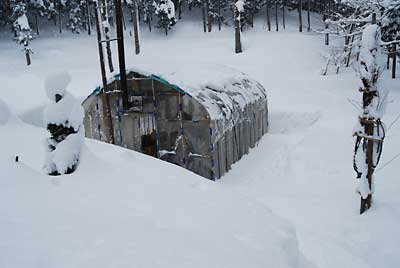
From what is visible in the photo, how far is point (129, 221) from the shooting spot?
4105 millimetres

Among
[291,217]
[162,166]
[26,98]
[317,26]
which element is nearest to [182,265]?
[162,166]

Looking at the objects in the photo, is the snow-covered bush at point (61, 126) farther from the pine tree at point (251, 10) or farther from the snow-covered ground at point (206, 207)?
the pine tree at point (251, 10)

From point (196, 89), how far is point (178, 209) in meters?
6.51

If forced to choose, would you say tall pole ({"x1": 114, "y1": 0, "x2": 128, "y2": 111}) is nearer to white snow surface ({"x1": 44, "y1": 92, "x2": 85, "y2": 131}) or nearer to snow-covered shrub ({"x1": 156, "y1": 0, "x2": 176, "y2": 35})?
white snow surface ({"x1": 44, "y1": 92, "x2": 85, "y2": 131})

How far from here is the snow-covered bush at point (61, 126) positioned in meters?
5.27

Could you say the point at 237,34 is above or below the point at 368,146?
above

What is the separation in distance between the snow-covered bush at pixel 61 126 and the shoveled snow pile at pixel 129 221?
24 cm

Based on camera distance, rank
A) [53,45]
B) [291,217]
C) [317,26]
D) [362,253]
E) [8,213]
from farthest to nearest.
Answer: [317,26], [53,45], [291,217], [362,253], [8,213]

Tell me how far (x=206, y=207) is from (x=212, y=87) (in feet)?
22.9

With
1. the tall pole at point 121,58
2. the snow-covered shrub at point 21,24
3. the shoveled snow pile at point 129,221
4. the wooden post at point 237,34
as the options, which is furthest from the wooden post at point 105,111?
the snow-covered shrub at point 21,24

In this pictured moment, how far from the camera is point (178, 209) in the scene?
4695 millimetres

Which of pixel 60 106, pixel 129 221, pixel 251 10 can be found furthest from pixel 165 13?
pixel 129 221

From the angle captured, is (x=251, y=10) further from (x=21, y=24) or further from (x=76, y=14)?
(x=21, y=24)

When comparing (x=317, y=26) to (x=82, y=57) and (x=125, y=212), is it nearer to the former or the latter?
(x=82, y=57)
